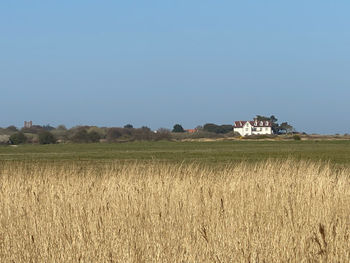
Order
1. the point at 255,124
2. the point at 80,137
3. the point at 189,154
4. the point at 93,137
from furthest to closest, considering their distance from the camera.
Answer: the point at 255,124 → the point at 93,137 → the point at 80,137 → the point at 189,154

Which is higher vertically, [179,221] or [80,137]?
[80,137]

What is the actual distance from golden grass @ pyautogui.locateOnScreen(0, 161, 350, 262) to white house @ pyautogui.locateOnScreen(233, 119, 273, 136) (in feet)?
451

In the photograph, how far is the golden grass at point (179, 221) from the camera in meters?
7.79

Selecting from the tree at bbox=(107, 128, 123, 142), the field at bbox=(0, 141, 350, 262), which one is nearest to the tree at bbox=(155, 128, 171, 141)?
the tree at bbox=(107, 128, 123, 142)

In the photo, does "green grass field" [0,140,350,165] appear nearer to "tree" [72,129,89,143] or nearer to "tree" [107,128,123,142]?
"tree" [72,129,89,143]

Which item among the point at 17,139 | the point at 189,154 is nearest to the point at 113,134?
the point at 17,139

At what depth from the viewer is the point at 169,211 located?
36.2 ft

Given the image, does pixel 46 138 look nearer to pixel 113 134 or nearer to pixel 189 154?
pixel 113 134

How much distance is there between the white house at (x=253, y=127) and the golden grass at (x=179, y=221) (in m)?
138

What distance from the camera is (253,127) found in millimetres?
152500

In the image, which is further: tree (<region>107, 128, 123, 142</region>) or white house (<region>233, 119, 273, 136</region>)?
white house (<region>233, 119, 273, 136</region>)

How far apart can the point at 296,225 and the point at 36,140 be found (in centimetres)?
8460

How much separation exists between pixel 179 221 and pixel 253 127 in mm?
143281

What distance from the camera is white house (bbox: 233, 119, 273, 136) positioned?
152875 mm
